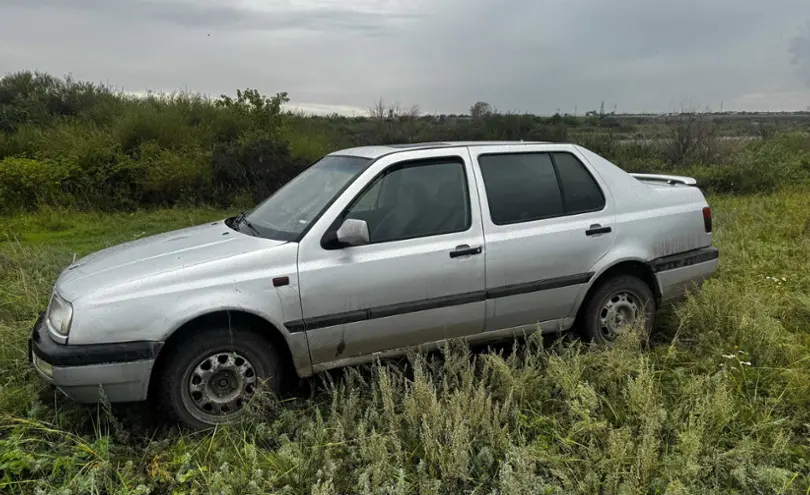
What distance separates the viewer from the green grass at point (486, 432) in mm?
3010

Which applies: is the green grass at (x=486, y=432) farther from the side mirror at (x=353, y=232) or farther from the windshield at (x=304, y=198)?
the windshield at (x=304, y=198)

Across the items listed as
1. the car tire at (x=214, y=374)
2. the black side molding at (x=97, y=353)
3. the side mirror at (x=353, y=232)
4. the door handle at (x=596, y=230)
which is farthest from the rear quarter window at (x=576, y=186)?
the black side molding at (x=97, y=353)

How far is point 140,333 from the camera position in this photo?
3.34 m

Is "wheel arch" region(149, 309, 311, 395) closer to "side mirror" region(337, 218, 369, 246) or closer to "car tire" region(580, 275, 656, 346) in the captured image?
"side mirror" region(337, 218, 369, 246)

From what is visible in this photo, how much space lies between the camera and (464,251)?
13.1ft

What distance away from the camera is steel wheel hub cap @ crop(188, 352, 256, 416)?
139 inches

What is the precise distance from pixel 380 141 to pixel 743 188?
10.4 m

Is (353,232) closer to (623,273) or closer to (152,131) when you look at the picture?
(623,273)

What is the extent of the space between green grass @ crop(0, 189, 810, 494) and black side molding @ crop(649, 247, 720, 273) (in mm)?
368

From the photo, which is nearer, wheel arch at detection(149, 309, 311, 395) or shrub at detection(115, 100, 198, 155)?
wheel arch at detection(149, 309, 311, 395)

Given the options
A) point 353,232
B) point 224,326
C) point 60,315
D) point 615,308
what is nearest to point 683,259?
point 615,308

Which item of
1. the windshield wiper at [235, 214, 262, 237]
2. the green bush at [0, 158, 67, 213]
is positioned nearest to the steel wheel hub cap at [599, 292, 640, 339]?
the windshield wiper at [235, 214, 262, 237]

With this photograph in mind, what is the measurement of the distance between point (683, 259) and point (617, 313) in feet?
2.38

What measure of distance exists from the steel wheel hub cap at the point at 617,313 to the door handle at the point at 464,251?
3.95ft
